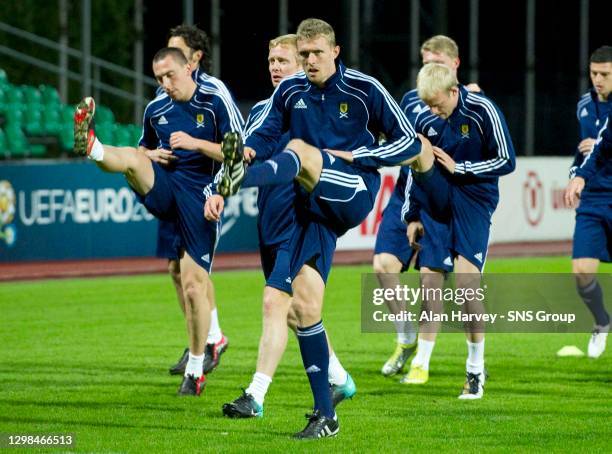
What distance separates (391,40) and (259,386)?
19277 millimetres

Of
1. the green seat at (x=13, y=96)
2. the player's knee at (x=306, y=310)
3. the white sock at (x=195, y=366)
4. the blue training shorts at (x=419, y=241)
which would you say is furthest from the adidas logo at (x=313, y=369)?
the green seat at (x=13, y=96)

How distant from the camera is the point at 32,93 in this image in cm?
2083

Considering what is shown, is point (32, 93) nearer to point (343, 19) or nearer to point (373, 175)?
point (343, 19)

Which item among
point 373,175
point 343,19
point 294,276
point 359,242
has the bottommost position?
point 359,242

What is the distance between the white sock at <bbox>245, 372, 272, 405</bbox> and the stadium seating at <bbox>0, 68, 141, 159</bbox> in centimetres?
1247

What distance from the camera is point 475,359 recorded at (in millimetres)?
8938

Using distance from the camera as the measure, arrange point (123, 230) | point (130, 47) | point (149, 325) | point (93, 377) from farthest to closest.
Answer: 1. point (130, 47)
2. point (123, 230)
3. point (149, 325)
4. point (93, 377)

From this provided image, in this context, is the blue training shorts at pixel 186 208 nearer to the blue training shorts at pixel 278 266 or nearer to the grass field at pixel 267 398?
the blue training shorts at pixel 278 266

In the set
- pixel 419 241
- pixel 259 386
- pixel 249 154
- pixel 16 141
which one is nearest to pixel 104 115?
pixel 16 141

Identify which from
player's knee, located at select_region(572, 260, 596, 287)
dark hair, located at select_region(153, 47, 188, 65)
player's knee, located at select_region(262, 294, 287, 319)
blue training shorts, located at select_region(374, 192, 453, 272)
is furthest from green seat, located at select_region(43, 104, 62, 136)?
player's knee, located at select_region(262, 294, 287, 319)

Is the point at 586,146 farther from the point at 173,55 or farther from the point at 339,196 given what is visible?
the point at 339,196

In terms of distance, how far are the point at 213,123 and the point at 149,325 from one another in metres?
4.09

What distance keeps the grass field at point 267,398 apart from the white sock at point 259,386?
0.14m

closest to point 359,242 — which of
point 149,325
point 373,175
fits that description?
point 149,325
